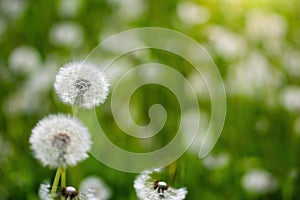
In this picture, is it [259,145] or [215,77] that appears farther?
[215,77]

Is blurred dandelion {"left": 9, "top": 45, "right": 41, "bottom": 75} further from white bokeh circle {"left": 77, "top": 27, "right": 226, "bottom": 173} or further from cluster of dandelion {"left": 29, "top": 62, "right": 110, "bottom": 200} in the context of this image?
cluster of dandelion {"left": 29, "top": 62, "right": 110, "bottom": 200}

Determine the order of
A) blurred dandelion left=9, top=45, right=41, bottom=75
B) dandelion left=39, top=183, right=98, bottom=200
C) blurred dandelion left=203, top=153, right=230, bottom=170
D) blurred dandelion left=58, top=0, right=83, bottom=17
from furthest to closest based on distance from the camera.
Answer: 1. blurred dandelion left=58, top=0, right=83, bottom=17
2. blurred dandelion left=9, top=45, right=41, bottom=75
3. blurred dandelion left=203, top=153, right=230, bottom=170
4. dandelion left=39, top=183, right=98, bottom=200

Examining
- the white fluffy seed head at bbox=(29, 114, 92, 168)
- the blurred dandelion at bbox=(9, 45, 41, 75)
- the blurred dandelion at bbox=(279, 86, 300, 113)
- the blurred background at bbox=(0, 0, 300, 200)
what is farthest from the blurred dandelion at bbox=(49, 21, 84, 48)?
the white fluffy seed head at bbox=(29, 114, 92, 168)

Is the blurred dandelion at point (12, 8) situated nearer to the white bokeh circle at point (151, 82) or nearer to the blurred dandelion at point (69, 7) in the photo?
the blurred dandelion at point (69, 7)

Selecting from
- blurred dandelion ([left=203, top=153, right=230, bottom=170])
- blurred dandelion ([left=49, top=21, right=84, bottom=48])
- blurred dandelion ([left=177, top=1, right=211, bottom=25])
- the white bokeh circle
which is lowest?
blurred dandelion ([left=203, top=153, right=230, bottom=170])

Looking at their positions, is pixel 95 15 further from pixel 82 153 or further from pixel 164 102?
pixel 82 153

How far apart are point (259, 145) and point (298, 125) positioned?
0.13 metres

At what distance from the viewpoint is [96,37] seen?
243 cm

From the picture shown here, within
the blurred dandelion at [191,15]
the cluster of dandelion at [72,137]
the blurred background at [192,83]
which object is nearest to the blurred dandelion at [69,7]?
the blurred background at [192,83]

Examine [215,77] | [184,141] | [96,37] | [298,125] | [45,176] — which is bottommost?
[45,176]

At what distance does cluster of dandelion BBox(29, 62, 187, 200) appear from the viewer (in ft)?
2.66

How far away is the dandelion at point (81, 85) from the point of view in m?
0.83

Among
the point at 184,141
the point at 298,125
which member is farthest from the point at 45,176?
the point at 298,125

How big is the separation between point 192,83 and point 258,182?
0.50 metres
